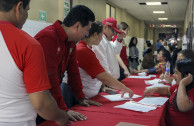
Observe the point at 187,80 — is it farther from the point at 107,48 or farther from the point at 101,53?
the point at 107,48

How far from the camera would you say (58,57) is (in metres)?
1.50

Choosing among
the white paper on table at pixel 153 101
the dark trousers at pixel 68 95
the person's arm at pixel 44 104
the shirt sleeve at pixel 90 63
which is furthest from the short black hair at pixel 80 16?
the white paper on table at pixel 153 101

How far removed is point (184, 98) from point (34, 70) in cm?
133

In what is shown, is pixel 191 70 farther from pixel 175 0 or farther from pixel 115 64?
pixel 175 0

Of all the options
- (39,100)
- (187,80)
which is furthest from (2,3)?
(187,80)

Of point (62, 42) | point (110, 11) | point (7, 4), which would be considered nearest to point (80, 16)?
point (62, 42)

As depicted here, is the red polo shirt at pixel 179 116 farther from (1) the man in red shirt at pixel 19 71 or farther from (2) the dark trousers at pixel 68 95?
(1) the man in red shirt at pixel 19 71

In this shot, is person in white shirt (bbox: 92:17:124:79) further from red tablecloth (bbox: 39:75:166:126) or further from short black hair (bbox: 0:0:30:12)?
short black hair (bbox: 0:0:30:12)

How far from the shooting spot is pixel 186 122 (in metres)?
1.91

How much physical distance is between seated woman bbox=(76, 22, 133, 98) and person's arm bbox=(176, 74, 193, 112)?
436 millimetres

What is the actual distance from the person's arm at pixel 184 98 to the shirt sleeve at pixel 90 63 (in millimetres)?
675

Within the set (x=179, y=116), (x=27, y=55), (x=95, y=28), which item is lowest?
(x=179, y=116)

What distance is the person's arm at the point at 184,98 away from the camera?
5.91 ft

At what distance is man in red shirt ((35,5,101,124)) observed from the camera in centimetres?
141
